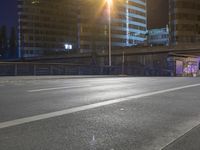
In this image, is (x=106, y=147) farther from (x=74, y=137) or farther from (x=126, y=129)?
(x=126, y=129)

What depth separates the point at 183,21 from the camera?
4712 inches

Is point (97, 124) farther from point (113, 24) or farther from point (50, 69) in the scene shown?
point (113, 24)

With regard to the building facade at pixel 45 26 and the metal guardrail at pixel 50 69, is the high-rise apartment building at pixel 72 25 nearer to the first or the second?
the building facade at pixel 45 26

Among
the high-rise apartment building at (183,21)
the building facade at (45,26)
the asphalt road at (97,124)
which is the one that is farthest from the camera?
the building facade at (45,26)

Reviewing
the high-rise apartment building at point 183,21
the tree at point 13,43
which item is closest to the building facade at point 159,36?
the high-rise apartment building at point 183,21

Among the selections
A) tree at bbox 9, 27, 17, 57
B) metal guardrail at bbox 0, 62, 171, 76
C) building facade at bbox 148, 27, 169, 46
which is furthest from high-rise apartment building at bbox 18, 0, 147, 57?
metal guardrail at bbox 0, 62, 171, 76

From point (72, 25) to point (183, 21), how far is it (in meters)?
62.1

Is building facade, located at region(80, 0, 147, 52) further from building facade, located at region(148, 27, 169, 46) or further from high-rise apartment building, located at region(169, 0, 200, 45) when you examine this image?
high-rise apartment building, located at region(169, 0, 200, 45)

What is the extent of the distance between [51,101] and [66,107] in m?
1.47

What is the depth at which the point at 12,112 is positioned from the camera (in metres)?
8.96

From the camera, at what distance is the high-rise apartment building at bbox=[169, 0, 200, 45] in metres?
119

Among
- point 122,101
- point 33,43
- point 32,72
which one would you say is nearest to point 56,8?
point 33,43

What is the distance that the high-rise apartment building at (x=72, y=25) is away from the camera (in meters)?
152

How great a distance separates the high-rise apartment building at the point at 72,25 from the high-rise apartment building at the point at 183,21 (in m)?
32.2
